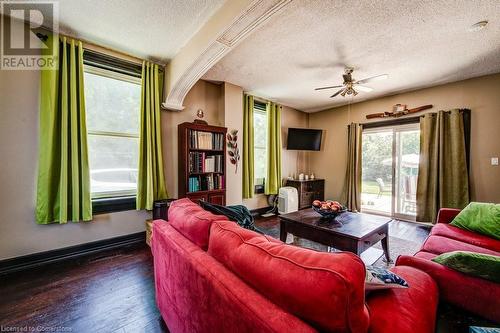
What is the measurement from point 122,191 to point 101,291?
137 cm

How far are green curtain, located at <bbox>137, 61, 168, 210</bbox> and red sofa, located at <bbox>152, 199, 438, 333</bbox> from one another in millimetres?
1931

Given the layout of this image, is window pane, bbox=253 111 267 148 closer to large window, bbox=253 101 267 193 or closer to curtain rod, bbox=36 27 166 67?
large window, bbox=253 101 267 193

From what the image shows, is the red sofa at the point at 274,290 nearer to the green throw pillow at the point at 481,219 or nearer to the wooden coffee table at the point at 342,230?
the wooden coffee table at the point at 342,230

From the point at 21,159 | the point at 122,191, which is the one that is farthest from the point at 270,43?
the point at 21,159

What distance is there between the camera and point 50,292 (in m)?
1.79

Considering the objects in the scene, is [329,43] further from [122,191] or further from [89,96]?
[122,191]

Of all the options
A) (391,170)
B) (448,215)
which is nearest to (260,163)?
(391,170)

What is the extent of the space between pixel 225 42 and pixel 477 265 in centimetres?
249

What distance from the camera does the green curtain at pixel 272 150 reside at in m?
4.53

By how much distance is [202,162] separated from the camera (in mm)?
3258

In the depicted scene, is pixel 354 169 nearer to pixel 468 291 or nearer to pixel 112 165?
pixel 468 291

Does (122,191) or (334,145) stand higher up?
(334,145)

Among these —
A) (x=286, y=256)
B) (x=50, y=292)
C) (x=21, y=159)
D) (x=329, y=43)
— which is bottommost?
(x=50, y=292)

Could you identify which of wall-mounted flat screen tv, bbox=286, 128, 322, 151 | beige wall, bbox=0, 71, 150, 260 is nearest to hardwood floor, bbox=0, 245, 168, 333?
beige wall, bbox=0, 71, 150, 260
